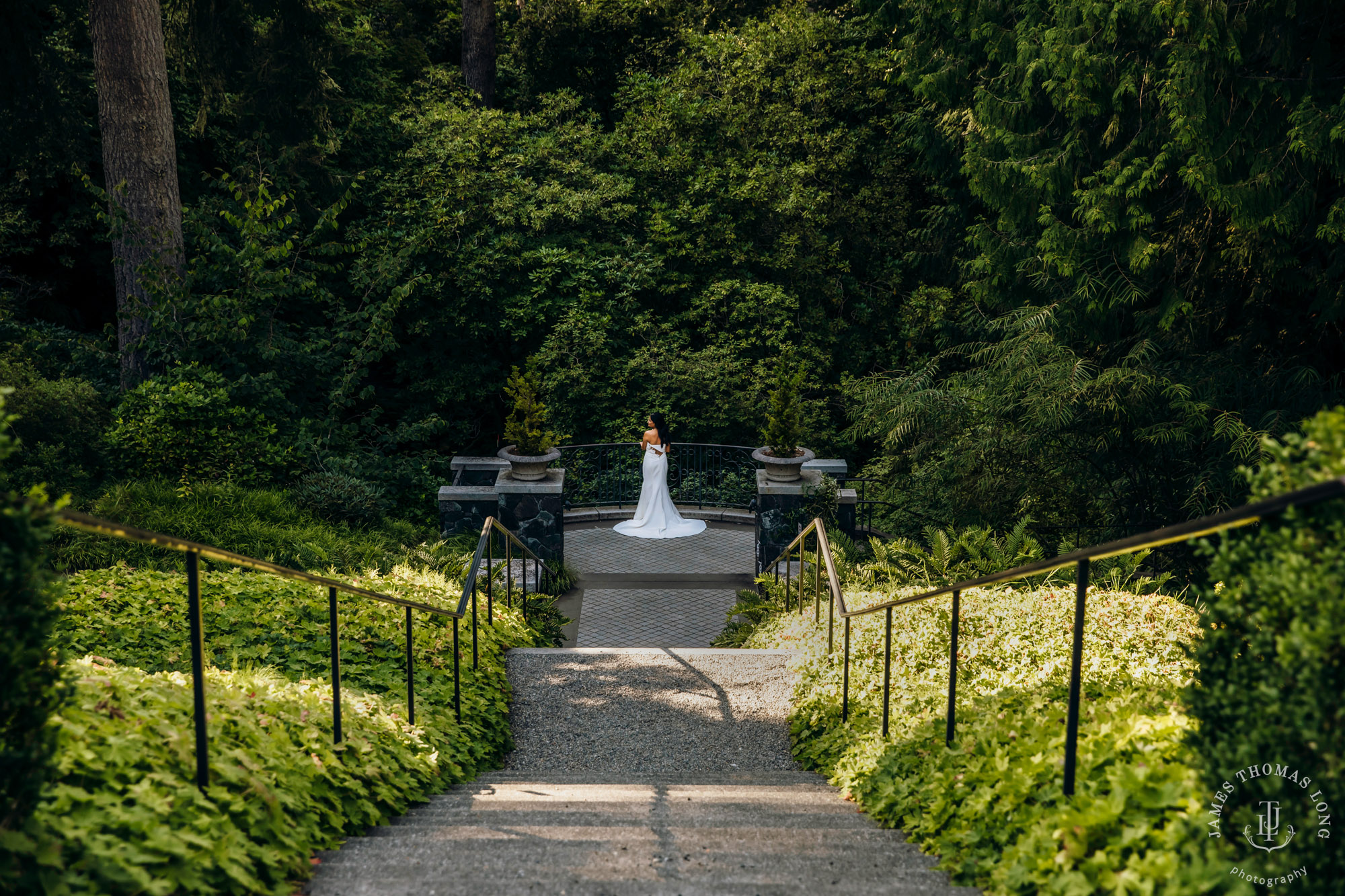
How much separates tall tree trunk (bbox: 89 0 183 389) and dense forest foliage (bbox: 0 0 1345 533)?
1.42 feet

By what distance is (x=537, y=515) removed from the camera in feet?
39.8

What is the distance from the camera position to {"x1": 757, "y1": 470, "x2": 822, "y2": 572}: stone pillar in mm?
11938

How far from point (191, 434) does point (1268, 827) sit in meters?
11.9

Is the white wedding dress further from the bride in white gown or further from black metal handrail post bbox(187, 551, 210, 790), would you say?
black metal handrail post bbox(187, 551, 210, 790)

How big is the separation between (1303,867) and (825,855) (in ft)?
5.69

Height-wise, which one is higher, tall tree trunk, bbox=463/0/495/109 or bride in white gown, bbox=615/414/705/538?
tall tree trunk, bbox=463/0/495/109

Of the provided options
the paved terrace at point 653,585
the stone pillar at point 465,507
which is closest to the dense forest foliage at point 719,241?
the stone pillar at point 465,507

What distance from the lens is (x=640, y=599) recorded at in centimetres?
1146

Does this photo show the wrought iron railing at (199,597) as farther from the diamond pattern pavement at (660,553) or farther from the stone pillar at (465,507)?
the diamond pattern pavement at (660,553)

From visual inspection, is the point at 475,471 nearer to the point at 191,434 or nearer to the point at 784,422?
the point at 191,434

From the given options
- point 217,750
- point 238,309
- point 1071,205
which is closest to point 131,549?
point 238,309

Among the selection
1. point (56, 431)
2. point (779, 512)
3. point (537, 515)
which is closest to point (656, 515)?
point (537, 515)

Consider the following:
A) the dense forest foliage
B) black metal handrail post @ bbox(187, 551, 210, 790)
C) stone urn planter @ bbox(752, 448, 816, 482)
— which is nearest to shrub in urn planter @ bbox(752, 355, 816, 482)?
stone urn planter @ bbox(752, 448, 816, 482)

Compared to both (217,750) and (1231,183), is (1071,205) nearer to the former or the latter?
(1231,183)
